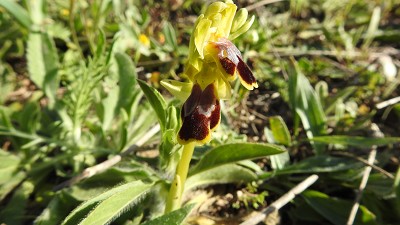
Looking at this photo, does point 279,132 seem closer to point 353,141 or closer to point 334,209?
point 353,141

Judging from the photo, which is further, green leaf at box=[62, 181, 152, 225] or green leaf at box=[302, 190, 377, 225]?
green leaf at box=[302, 190, 377, 225]

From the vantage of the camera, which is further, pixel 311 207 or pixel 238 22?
pixel 311 207

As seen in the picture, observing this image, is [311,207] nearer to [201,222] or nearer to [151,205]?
[201,222]

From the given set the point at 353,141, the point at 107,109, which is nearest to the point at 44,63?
the point at 107,109

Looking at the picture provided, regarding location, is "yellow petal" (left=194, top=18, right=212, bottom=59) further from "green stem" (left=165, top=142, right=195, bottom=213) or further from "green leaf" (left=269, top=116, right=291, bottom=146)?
"green leaf" (left=269, top=116, right=291, bottom=146)

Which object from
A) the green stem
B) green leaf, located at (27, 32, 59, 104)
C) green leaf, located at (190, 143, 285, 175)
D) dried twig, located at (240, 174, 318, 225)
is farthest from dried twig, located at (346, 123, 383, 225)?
green leaf, located at (27, 32, 59, 104)

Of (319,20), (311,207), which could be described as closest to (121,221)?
(311,207)

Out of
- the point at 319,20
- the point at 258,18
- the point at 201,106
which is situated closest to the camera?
the point at 201,106

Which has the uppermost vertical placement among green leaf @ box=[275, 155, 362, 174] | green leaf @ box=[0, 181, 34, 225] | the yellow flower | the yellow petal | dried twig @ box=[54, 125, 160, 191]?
the yellow petal
